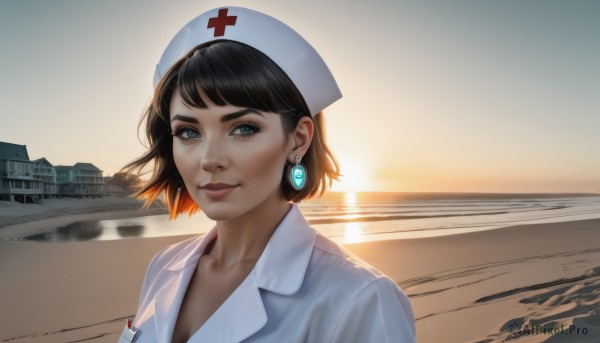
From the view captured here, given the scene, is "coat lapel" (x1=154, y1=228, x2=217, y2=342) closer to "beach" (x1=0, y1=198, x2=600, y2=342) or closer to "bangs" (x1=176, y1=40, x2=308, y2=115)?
"bangs" (x1=176, y1=40, x2=308, y2=115)

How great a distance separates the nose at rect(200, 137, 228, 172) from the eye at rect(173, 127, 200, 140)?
0.15m

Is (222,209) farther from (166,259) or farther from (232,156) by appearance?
(166,259)

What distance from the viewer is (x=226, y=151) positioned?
1637mm

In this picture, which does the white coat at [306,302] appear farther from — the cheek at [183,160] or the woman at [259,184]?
the cheek at [183,160]

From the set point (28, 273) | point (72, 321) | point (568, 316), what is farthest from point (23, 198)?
point (568, 316)

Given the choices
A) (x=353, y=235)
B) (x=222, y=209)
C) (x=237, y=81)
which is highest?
(x=237, y=81)

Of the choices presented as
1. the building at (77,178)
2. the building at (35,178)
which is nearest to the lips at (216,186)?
the building at (35,178)

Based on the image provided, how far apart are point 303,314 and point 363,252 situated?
36.6 ft

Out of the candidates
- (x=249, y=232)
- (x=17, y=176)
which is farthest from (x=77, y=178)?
(x=249, y=232)

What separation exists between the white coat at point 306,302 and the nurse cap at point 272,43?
47 cm

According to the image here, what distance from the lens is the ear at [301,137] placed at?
5.75 feet

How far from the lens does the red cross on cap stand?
171 centimetres

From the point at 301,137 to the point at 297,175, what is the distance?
0.46ft

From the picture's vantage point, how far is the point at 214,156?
5.36 ft
